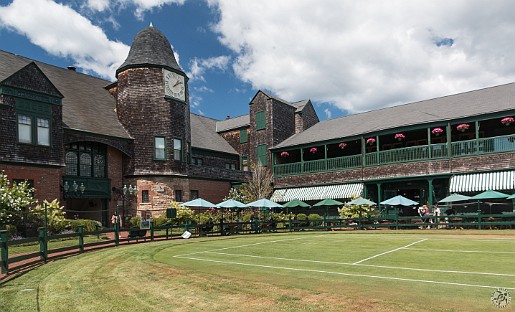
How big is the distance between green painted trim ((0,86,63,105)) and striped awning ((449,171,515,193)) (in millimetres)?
27583

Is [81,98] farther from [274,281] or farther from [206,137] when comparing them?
[274,281]

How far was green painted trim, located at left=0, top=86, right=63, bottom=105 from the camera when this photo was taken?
2523 cm

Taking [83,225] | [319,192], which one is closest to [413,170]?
[319,192]

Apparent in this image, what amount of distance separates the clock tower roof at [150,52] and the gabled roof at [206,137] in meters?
8.79

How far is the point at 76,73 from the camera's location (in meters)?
38.5

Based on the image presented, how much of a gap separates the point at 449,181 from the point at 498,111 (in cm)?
597

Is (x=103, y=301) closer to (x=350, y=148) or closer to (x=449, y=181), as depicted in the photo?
(x=449, y=181)

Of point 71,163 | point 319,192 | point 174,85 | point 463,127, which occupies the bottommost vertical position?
point 319,192

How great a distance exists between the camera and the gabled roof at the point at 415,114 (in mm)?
31312

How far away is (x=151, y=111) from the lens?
113 feet

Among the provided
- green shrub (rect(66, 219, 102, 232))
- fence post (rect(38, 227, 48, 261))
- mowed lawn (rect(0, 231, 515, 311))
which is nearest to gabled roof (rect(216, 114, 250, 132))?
green shrub (rect(66, 219, 102, 232))

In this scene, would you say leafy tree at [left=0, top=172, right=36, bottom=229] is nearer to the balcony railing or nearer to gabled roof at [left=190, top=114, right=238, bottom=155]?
gabled roof at [left=190, top=114, right=238, bottom=155]

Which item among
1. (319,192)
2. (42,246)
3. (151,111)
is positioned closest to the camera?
(42,246)

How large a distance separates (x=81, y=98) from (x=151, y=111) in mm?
5962
